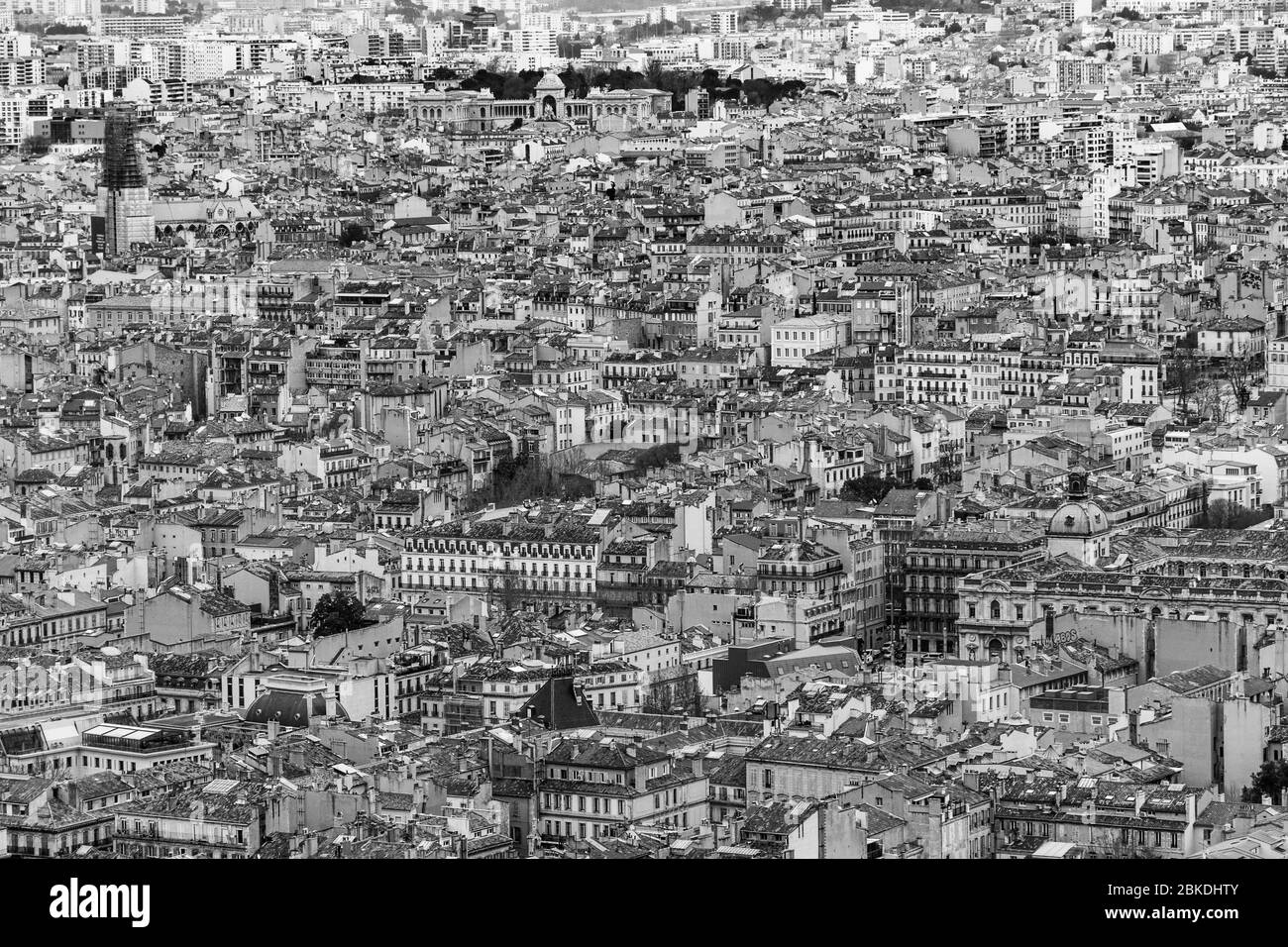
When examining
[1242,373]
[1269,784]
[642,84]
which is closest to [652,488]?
[1242,373]

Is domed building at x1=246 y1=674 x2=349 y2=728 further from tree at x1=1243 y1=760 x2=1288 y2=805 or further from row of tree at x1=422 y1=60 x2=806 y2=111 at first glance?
row of tree at x1=422 y1=60 x2=806 y2=111

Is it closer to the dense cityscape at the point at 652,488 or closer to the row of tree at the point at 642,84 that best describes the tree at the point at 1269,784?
the dense cityscape at the point at 652,488

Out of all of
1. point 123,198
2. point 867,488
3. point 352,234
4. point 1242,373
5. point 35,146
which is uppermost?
point 35,146

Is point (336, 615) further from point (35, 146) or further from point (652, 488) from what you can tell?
point (35, 146)

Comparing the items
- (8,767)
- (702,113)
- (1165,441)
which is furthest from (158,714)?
(702,113)

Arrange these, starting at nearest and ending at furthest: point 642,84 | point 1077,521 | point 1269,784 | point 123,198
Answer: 1. point 1269,784
2. point 1077,521
3. point 123,198
4. point 642,84

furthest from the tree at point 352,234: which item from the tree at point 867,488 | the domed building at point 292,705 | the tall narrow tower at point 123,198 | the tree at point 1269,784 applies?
the tree at point 1269,784

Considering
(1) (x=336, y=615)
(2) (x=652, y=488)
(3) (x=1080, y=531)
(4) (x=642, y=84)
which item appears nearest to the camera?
(1) (x=336, y=615)
